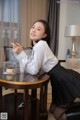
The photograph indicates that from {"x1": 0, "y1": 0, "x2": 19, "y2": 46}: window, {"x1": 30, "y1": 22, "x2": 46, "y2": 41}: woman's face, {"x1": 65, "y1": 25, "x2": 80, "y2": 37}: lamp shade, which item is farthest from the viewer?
{"x1": 0, "y1": 0, "x2": 19, "y2": 46}: window

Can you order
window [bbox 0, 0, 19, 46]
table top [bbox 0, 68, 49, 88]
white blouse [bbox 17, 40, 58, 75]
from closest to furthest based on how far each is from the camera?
table top [bbox 0, 68, 49, 88] < white blouse [bbox 17, 40, 58, 75] < window [bbox 0, 0, 19, 46]

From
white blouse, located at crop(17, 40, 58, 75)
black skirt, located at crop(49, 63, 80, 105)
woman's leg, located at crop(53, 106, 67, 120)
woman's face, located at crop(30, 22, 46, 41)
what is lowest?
woman's leg, located at crop(53, 106, 67, 120)

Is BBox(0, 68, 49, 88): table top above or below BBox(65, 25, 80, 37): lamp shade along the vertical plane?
below

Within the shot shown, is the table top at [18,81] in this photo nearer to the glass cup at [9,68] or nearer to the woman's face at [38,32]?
the glass cup at [9,68]

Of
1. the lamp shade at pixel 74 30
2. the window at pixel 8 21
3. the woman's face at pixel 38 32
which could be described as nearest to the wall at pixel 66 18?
the lamp shade at pixel 74 30

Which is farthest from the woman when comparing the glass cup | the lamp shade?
the lamp shade

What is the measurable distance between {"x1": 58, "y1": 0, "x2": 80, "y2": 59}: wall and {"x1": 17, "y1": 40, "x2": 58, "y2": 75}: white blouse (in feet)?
6.68

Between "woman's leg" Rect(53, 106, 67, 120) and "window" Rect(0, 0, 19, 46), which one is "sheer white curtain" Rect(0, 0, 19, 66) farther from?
"woman's leg" Rect(53, 106, 67, 120)

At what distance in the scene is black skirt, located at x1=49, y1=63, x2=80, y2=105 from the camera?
157cm

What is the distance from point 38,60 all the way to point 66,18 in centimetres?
241

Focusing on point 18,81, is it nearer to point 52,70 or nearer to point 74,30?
point 52,70

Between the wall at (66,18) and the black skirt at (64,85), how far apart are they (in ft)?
6.65

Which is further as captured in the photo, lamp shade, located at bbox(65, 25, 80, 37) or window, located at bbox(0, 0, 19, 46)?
window, located at bbox(0, 0, 19, 46)

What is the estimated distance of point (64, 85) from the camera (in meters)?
1.58
